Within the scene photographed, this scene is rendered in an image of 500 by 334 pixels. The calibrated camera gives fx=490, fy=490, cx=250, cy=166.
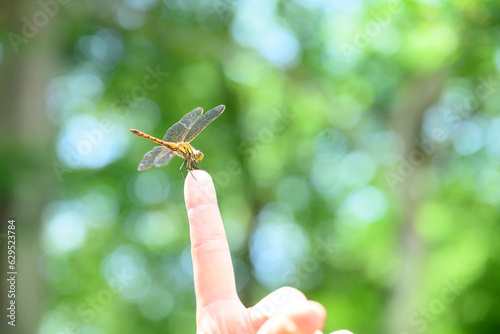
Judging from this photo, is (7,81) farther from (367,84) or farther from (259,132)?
(367,84)

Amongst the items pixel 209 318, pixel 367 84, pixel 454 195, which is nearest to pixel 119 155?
pixel 367 84

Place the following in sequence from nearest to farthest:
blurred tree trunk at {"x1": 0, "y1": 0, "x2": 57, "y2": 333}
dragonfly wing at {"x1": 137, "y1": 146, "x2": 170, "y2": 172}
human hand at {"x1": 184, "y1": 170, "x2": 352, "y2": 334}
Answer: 1. human hand at {"x1": 184, "y1": 170, "x2": 352, "y2": 334}
2. dragonfly wing at {"x1": 137, "y1": 146, "x2": 170, "y2": 172}
3. blurred tree trunk at {"x1": 0, "y1": 0, "x2": 57, "y2": 333}

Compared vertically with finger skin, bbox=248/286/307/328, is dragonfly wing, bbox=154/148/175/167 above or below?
above

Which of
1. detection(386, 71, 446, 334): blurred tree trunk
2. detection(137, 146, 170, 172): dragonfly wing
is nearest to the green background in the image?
detection(386, 71, 446, 334): blurred tree trunk

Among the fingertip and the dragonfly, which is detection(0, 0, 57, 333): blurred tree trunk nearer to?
the dragonfly

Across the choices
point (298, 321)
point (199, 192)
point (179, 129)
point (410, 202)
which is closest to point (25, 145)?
point (179, 129)

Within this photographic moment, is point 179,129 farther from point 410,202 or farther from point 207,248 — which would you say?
point 410,202
